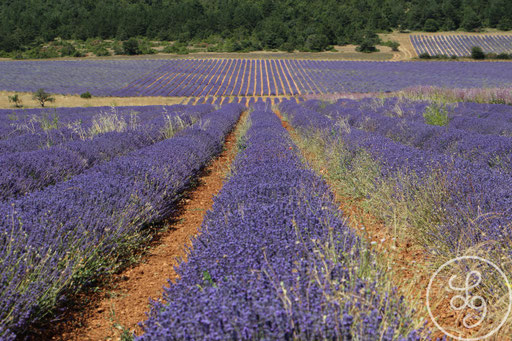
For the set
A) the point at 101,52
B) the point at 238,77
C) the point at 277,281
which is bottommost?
the point at 238,77

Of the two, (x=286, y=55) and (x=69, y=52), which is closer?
(x=286, y=55)

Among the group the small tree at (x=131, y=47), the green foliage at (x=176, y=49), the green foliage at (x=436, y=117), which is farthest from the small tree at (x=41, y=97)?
the green foliage at (x=176, y=49)

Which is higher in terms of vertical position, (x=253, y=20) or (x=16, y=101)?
(x=253, y=20)

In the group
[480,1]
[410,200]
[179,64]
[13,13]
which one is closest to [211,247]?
[410,200]

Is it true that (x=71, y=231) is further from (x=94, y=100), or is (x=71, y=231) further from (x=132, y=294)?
(x=94, y=100)

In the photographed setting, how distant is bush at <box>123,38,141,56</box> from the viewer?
56250mm

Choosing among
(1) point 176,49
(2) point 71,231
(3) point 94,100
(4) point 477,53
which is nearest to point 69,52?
(1) point 176,49

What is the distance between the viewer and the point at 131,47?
56.5m

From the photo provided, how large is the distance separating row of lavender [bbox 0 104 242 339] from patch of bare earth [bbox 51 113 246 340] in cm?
18

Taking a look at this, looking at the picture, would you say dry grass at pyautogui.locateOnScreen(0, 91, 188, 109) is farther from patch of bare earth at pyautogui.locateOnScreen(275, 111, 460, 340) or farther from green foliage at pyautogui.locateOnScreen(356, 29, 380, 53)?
green foliage at pyautogui.locateOnScreen(356, 29, 380, 53)

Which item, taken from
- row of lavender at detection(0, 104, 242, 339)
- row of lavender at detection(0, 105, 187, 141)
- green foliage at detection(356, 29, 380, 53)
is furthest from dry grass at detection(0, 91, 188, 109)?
green foliage at detection(356, 29, 380, 53)

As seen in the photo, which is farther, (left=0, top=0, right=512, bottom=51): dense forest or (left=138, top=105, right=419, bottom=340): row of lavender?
(left=0, top=0, right=512, bottom=51): dense forest

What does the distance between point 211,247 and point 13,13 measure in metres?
89.6

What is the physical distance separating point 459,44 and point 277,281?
61229 mm
